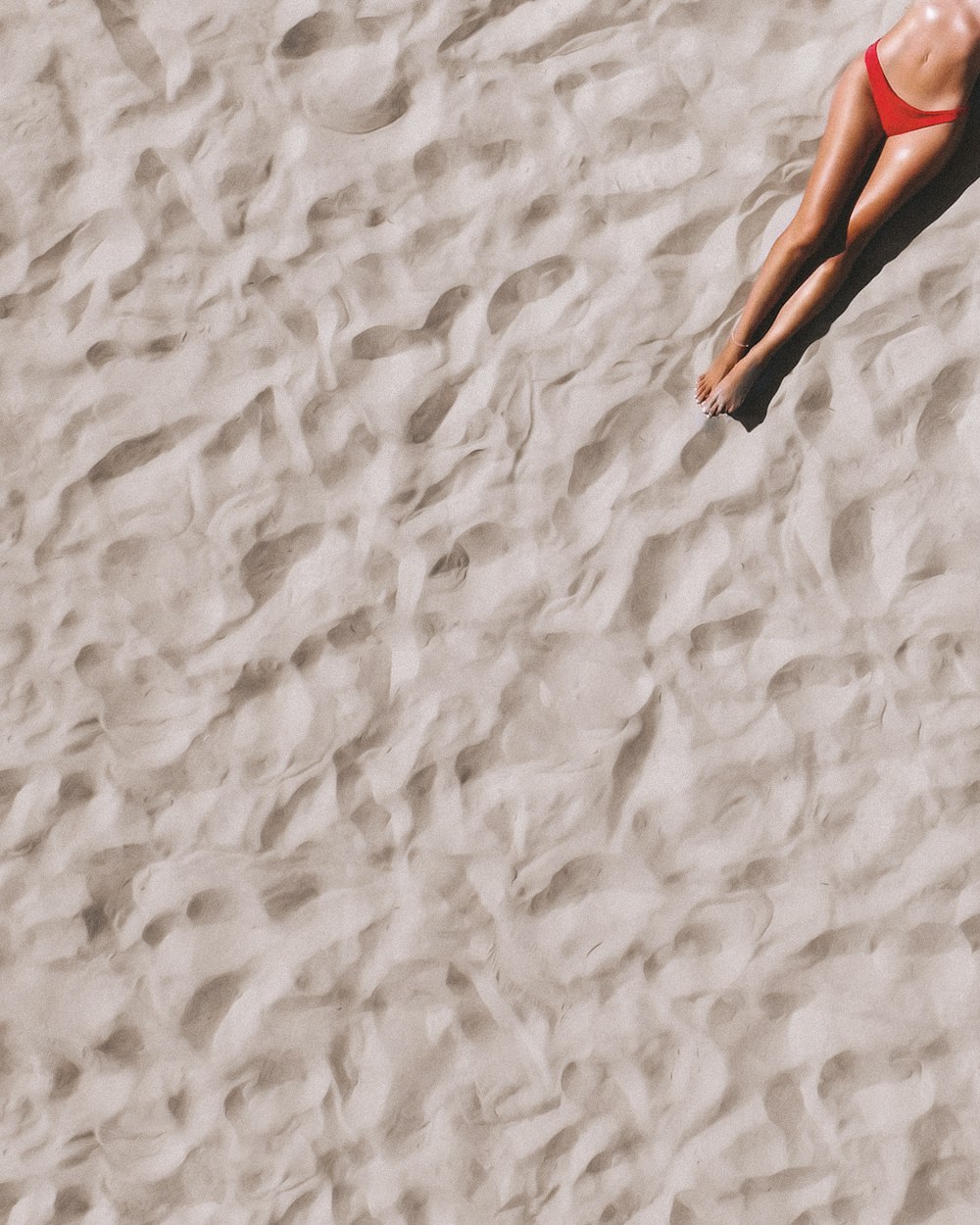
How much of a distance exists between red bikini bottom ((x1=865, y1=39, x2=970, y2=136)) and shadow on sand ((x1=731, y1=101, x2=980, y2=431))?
8 cm

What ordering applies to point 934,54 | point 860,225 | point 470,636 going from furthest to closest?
point 470,636 < point 860,225 < point 934,54

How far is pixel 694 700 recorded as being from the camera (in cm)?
223

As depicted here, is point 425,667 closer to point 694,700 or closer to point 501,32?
point 694,700

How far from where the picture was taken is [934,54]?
6.75 feet

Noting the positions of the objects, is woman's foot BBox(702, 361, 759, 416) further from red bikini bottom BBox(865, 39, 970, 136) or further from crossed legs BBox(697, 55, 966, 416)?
red bikini bottom BBox(865, 39, 970, 136)

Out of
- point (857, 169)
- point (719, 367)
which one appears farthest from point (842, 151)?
point (719, 367)

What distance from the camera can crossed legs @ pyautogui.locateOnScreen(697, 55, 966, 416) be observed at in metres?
2.13

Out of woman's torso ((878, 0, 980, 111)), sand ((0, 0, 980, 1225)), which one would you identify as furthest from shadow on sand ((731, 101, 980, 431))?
woman's torso ((878, 0, 980, 111))

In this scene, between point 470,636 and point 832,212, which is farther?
point 470,636

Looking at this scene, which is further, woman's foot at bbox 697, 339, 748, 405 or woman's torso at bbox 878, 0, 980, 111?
woman's foot at bbox 697, 339, 748, 405

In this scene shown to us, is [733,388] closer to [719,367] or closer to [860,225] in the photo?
[719,367]

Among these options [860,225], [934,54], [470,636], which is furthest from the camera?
[470,636]

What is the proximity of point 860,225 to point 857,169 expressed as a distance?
0.11m

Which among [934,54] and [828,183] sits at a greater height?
[934,54]
